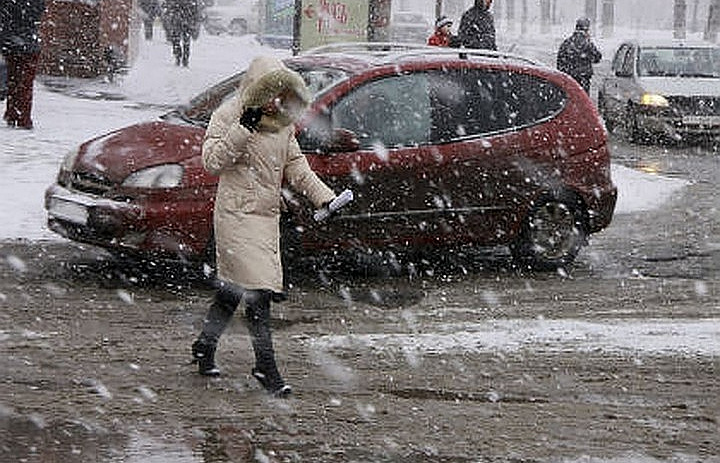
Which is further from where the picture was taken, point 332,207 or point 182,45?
point 182,45

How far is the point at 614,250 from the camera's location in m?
11.8

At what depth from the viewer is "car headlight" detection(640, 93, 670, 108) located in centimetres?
2103

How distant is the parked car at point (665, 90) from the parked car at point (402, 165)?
10.6 meters

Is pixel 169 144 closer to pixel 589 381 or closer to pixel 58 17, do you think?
pixel 589 381

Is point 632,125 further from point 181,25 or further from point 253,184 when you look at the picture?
point 253,184

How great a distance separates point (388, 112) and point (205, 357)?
11.0ft

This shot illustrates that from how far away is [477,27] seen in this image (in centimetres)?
2014

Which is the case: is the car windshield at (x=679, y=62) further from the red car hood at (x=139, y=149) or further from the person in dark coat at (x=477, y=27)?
the red car hood at (x=139, y=149)

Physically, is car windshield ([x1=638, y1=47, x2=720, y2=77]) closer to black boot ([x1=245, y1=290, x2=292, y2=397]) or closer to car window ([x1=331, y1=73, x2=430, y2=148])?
car window ([x1=331, y1=73, x2=430, y2=148])

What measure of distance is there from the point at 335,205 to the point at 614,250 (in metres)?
5.61

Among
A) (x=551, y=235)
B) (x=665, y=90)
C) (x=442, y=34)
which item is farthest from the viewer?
(x=665, y=90)

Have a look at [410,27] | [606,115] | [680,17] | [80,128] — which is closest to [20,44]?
[80,128]

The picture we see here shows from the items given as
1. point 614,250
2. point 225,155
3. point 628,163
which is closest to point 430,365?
point 225,155

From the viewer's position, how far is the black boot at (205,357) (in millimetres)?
6988
